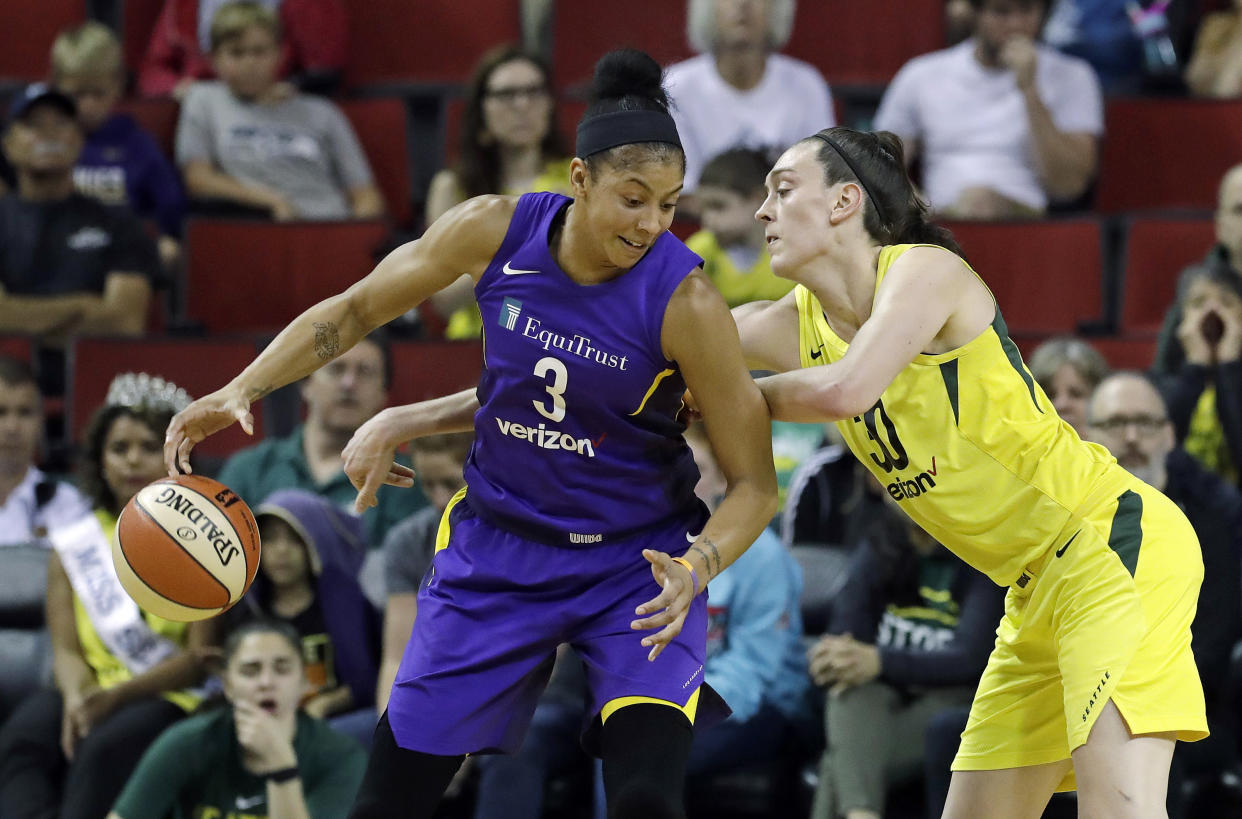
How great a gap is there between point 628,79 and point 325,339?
82 cm

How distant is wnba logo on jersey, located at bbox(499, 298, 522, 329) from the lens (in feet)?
10.6

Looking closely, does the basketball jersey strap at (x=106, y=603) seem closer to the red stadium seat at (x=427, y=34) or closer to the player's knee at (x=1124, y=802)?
the player's knee at (x=1124, y=802)

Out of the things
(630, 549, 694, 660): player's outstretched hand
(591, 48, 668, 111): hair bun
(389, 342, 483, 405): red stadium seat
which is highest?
(591, 48, 668, 111): hair bun

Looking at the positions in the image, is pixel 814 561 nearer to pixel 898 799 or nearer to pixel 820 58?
pixel 898 799

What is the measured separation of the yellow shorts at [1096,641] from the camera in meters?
3.23

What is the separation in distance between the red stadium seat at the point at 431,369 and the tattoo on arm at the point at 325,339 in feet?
8.76

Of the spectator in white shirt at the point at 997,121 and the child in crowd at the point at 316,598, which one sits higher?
the spectator in white shirt at the point at 997,121

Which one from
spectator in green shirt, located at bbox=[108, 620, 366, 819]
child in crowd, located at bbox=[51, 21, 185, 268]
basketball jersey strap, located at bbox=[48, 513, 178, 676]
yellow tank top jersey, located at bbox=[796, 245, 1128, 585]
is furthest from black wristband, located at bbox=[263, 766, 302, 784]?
child in crowd, located at bbox=[51, 21, 185, 268]

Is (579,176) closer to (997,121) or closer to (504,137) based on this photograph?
(504,137)

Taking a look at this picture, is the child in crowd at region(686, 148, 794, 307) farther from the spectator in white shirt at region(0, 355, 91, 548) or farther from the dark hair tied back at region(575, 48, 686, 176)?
the dark hair tied back at region(575, 48, 686, 176)

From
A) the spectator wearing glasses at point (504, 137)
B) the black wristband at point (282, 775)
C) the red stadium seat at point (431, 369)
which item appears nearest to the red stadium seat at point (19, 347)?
the red stadium seat at point (431, 369)

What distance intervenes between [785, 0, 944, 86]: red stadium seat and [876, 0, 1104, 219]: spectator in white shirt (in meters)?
0.63

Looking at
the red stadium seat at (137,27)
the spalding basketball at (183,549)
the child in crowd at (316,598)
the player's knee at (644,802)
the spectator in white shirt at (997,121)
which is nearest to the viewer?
the player's knee at (644,802)

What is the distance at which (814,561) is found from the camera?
17.9ft
